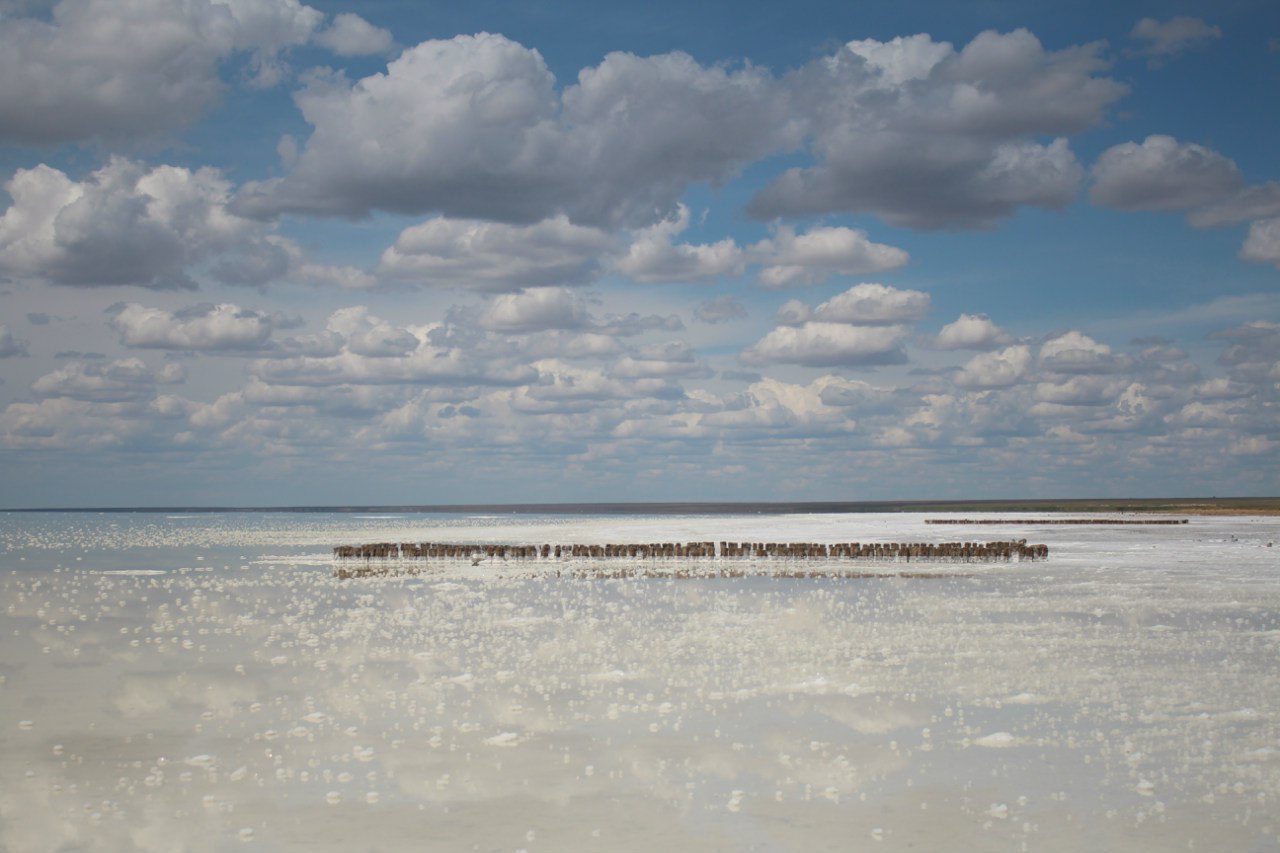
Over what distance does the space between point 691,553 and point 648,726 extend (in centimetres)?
4722

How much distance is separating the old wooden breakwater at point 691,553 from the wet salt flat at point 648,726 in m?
24.2

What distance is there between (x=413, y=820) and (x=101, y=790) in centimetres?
442

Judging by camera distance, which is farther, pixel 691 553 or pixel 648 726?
pixel 691 553

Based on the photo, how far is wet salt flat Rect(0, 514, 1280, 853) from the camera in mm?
12078

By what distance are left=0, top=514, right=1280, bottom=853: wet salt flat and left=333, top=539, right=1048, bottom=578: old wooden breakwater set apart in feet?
79.5

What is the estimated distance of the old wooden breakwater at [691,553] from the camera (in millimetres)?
59188

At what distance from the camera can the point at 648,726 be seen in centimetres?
1686

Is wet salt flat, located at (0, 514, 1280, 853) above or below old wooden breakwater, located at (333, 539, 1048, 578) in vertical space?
above

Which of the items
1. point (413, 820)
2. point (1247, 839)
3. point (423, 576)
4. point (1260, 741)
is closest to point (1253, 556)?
point (423, 576)

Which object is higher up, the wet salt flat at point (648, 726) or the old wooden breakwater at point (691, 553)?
the wet salt flat at point (648, 726)

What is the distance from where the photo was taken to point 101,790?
535 inches

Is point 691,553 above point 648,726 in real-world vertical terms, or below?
below

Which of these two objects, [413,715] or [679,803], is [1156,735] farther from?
[413,715]

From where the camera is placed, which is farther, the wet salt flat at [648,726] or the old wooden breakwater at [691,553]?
the old wooden breakwater at [691,553]
